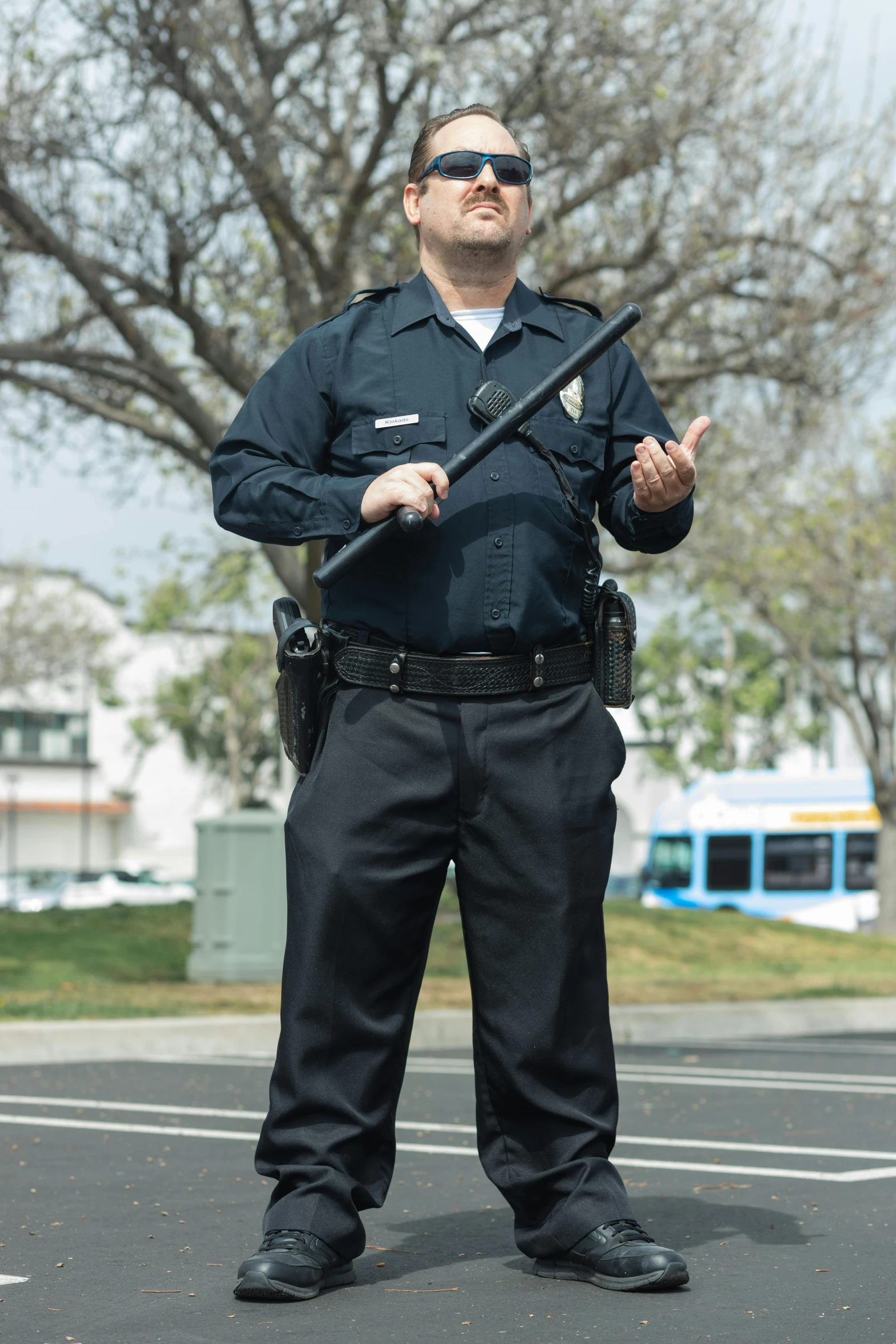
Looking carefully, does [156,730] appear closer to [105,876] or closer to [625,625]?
[105,876]

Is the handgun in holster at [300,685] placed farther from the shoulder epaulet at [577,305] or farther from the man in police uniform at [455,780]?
the shoulder epaulet at [577,305]

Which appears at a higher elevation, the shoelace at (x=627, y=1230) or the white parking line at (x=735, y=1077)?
the shoelace at (x=627, y=1230)

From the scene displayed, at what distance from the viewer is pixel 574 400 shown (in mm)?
3666

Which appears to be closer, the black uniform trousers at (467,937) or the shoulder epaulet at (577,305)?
the black uniform trousers at (467,937)

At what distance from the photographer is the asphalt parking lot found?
304cm

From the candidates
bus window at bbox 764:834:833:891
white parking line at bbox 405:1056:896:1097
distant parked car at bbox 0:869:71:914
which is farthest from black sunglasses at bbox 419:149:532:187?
distant parked car at bbox 0:869:71:914

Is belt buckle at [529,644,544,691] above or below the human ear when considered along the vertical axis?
below

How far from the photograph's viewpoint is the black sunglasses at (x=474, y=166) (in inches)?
142

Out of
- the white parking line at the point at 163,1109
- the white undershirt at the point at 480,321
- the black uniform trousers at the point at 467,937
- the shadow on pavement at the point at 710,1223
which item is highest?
the white undershirt at the point at 480,321

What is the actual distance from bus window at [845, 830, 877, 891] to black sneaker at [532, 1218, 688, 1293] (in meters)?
28.6

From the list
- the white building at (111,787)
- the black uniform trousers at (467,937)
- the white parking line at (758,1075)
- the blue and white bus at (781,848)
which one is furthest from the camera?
the white building at (111,787)

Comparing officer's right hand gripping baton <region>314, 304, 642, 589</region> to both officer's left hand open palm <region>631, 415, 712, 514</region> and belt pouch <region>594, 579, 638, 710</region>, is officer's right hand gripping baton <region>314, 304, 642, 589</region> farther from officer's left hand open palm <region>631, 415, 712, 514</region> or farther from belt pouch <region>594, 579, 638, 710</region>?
belt pouch <region>594, 579, 638, 710</region>

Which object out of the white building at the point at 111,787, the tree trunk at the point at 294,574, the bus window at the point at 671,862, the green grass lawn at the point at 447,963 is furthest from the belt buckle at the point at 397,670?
the white building at the point at 111,787

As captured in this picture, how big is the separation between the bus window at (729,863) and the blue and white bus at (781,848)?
0.6 inches
